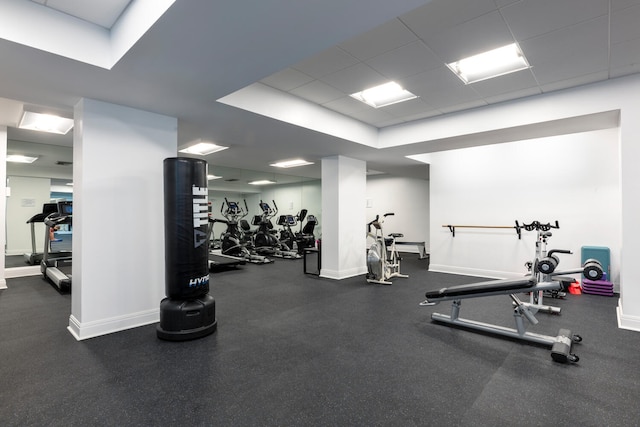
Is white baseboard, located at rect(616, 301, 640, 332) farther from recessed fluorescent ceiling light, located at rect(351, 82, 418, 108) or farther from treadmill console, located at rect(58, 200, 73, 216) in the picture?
treadmill console, located at rect(58, 200, 73, 216)

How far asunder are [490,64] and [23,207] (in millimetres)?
8458

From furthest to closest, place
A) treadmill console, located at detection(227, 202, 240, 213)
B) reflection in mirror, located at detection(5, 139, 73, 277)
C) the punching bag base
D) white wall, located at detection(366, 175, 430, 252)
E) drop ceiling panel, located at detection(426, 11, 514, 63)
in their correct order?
1. white wall, located at detection(366, 175, 430, 252)
2. treadmill console, located at detection(227, 202, 240, 213)
3. reflection in mirror, located at detection(5, 139, 73, 277)
4. the punching bag base
5. drop ceiling panel, located at detection(426, 11, 514, 63)

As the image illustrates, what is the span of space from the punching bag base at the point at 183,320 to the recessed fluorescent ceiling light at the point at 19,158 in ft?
16.5

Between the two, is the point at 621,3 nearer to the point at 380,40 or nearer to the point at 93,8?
the point at 380,40

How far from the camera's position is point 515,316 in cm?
293

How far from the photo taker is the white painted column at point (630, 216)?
3.17 meters

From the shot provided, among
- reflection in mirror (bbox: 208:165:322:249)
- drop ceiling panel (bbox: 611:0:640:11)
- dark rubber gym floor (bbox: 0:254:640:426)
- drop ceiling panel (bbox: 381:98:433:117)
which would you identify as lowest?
dark rubber gym floor (bbox: 0:254:640:426)

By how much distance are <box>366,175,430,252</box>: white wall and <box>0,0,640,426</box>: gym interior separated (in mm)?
3376

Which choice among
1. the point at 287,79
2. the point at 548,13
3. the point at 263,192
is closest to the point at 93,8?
the point at 287,79

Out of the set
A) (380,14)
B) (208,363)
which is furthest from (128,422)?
(380,14)

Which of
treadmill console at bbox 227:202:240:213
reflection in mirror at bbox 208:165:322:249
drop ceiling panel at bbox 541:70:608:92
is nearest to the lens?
drop ceiling panel at bbox 541:70:608:92

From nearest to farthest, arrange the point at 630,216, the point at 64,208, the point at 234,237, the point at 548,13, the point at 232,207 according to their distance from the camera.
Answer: the point at 548,13, the point at 630,216, the point at 64,208, the point at 234,237, the point at 232,207

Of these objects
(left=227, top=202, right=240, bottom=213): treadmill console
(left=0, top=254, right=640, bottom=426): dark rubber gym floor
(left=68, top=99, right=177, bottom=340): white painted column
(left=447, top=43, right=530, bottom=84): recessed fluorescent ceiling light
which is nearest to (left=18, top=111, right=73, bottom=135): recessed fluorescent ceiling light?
(left=68, top=99, right=177, bottom=340): white painted column

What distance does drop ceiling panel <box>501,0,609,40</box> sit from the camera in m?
2.20
